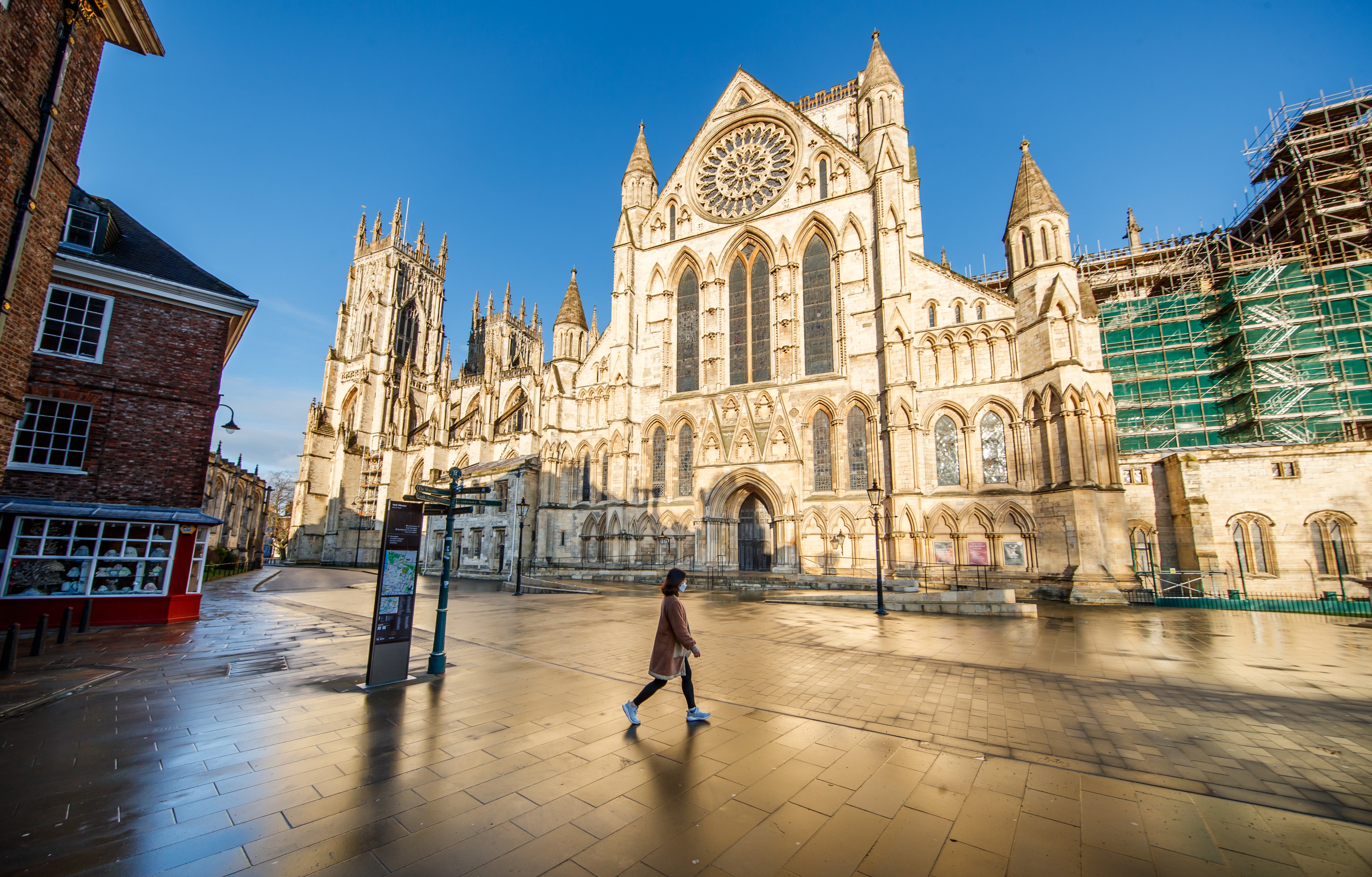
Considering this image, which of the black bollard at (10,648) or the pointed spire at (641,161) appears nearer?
the black bollard at (10,648)

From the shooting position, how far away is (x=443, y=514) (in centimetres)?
712

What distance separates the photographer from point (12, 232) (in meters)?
6.55

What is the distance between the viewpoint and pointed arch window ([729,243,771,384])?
86.1 ft

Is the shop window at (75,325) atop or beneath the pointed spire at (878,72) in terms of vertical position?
beneath

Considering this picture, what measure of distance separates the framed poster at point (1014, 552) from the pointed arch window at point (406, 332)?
54.6m

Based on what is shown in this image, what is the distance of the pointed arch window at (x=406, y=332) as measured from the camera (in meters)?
55.7

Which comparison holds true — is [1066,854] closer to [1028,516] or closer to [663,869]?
[663,869]

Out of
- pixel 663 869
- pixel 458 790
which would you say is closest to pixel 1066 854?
pixel 663 869

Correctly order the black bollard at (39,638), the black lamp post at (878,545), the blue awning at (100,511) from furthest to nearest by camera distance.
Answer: the black lamp post at (878,545) < the blue awning at (100,511) < the black bollard at (39,638)

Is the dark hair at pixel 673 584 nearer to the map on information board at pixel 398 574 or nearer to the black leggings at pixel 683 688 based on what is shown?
the black leggings at pixel 683 688

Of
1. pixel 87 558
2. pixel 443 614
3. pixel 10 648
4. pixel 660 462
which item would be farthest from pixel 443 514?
pixel 660 462

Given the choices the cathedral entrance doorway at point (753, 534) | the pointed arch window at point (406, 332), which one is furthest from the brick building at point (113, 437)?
the pointed arch window at point (406, 332)

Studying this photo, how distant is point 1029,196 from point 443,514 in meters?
24.1

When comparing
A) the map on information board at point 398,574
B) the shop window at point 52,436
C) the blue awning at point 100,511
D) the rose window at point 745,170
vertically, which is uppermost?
the rose window at point 745,170
